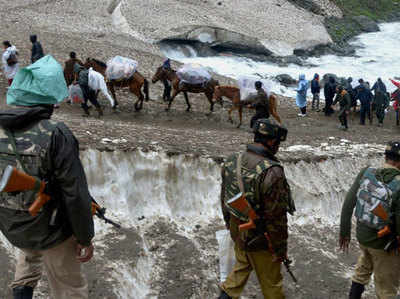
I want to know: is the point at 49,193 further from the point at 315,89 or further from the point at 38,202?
the point at 315,89

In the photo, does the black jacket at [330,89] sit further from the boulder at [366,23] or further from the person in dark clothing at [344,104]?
the boulder at [366,23]

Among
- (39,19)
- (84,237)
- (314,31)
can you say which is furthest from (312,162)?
(314,31)

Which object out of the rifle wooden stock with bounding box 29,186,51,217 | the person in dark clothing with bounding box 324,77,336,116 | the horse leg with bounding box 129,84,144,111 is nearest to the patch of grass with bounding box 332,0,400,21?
the person in dark clothing with bounding box 324,77,336,116

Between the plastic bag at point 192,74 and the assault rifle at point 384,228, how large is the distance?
29.7ft

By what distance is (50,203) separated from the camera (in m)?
2.87

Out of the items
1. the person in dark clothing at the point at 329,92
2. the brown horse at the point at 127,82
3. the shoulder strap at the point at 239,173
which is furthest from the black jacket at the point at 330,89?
the shoulder strap at the point at 239,173

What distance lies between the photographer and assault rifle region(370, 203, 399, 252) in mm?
3736

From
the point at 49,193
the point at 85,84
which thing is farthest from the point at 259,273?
the point at 85,84

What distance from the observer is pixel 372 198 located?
3.82m

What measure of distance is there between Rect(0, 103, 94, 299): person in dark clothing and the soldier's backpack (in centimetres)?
233

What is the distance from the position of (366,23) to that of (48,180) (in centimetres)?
3728

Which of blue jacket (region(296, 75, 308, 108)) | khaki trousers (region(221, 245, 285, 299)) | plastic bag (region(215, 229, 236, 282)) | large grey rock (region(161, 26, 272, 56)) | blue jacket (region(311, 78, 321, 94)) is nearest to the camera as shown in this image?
khaki trousers (region(221, 245, 285, 299))

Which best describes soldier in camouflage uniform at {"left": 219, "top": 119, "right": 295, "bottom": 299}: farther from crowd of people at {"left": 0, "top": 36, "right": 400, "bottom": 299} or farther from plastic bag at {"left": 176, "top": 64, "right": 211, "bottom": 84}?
plastic bag at {"left": 176, "top": 64, "right": 211, "bottom": 84}

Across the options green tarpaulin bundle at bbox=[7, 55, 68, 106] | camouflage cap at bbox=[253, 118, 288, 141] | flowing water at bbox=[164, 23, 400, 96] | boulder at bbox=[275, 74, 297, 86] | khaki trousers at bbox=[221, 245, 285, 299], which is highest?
flowing water at bbox=[164, 23, 400, 96]
